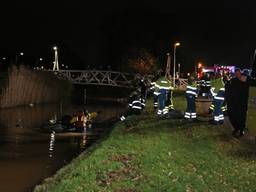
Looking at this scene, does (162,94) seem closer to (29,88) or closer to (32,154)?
(32,154)

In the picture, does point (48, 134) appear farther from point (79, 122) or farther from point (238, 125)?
point (238, 125)

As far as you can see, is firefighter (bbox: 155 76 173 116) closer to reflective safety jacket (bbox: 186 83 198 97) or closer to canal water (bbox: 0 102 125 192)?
reflective safety jacket (bbox: 186 83 198 97)

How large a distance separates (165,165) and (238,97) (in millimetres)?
5187

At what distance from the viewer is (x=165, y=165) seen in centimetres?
1452

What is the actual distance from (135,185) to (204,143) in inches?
226

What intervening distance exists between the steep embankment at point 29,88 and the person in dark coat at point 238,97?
57.6 m

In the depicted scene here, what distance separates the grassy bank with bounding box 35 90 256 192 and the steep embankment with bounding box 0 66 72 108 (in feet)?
188

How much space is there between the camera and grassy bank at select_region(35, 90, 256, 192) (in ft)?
41.7

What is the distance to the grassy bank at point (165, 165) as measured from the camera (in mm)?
12695

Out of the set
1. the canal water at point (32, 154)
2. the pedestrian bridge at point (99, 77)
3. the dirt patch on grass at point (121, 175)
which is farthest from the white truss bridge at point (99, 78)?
the dirt patch on grass at point (121, 175)

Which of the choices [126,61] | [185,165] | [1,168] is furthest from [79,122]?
[126,61]

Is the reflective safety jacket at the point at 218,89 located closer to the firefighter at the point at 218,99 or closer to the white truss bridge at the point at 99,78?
the firefighter at the point at 218,99

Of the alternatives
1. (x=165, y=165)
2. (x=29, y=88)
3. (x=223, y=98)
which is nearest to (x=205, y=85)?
(x=223, y=98)

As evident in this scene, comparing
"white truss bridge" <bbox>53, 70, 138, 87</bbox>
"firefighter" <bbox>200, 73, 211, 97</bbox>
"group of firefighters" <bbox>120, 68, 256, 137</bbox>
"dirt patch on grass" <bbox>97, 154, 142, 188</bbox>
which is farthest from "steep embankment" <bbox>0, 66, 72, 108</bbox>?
"dirt patch on grass" <bbox>97, 154, 142, 188</bbox>
